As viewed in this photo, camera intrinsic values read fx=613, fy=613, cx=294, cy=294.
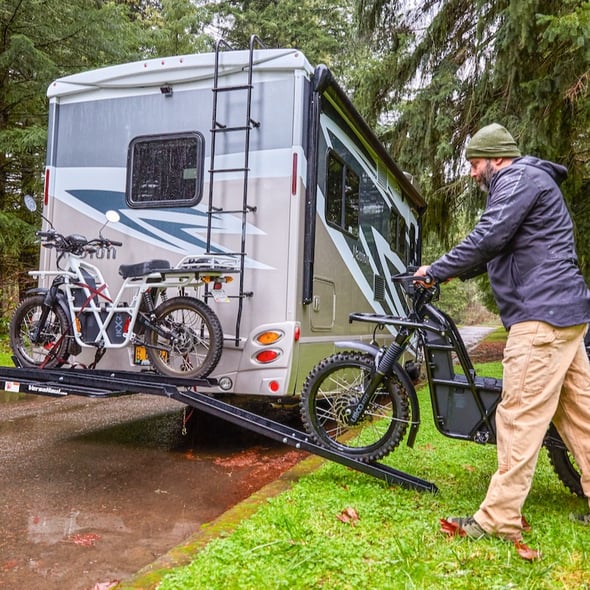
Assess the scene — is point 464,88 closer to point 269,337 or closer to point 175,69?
point 175,69

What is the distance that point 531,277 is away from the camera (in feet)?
9.53

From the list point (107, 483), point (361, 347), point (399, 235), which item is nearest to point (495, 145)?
point (361, 347)

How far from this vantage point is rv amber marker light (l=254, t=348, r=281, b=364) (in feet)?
14.7

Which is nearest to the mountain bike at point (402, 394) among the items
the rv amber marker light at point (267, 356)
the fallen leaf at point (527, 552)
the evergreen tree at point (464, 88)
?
the rv amber marker light at point (267, 356)

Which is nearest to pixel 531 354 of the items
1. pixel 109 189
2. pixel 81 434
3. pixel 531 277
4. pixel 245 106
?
pixel 531 277

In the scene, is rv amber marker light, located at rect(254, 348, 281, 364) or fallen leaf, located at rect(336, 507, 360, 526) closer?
fallen leaf, located at rect(336, 507, 360, 526)

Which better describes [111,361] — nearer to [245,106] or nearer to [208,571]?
[245,106]

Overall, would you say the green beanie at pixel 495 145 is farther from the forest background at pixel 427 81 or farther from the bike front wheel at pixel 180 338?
the forest background at pixel 427 81

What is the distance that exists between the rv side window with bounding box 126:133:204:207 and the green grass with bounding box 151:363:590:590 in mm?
2488

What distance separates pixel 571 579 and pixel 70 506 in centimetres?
273

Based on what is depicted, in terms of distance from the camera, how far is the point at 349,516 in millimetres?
3148

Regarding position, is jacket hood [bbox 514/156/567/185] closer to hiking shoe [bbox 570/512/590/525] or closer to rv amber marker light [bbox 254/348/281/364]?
hiking shoe [bbox 570/512/590/525]

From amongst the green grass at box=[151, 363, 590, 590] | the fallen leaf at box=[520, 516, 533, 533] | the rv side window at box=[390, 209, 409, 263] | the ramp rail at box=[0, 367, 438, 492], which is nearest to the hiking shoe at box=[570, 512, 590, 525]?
the green grass at box=[151, 363, 590, 590]

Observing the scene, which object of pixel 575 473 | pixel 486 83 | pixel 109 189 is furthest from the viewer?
pixel 486 83
